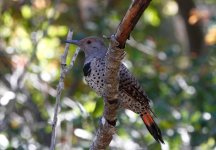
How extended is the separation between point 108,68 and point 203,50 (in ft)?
14.8

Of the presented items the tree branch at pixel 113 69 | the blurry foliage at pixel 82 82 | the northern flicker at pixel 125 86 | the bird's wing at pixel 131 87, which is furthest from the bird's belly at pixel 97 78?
the tree branch at pixel 113 69

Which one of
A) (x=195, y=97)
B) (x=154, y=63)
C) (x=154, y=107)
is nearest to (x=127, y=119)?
(x=154, y=107)

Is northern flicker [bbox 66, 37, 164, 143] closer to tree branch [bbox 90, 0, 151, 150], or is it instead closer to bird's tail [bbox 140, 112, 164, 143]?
bird's tail [bbox 140, 112, 164, 143]

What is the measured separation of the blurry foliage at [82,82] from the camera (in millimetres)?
5824

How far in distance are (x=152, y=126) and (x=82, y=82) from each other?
8.62ft

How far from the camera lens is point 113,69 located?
12.5 ft

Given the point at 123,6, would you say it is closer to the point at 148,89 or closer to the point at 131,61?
the point at 131,61

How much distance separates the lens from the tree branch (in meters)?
3.39

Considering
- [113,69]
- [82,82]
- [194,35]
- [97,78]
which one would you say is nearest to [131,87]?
[97,78]

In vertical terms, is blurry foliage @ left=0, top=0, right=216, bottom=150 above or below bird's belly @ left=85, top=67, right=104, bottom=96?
below

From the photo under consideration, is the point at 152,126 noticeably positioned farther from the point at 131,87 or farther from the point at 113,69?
the point at 113,69

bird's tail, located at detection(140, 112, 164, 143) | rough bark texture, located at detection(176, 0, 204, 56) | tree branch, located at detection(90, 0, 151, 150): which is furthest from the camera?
rough bark texture, located at detection(176, 0, 204, 56)

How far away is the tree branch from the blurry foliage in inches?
43.2

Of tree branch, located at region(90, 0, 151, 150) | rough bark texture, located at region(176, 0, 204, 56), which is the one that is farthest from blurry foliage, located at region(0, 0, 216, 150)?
tree branch, located at region(90, 0, 151, 150)
